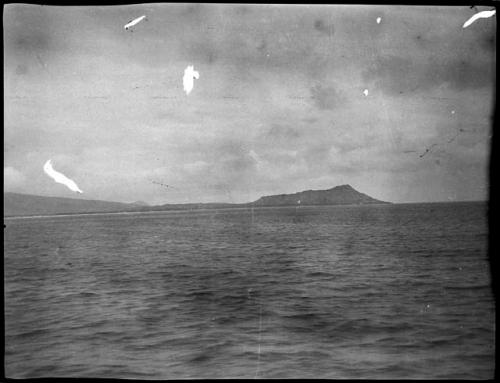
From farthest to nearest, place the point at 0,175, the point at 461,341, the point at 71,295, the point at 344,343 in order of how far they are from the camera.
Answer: the point at 71,295 → the point at 344,343 → the point at 461,341 → the point at 0,175

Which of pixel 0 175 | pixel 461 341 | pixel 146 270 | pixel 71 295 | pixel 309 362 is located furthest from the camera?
pixel 146 270

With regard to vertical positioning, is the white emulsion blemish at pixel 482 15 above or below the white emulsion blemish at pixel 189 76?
above

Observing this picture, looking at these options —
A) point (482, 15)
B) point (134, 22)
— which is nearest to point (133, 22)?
point (134, 22)

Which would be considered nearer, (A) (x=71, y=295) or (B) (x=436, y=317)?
(B) (x=436, y=317)

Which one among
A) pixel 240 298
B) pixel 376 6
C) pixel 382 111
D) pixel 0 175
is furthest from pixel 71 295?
pixel 376 6

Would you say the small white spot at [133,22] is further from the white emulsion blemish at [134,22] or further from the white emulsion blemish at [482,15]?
the white emulsion blemish at [482,15]

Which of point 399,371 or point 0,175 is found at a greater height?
point 0,175

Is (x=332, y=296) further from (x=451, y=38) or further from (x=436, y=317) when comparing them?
(x=451, y=38)

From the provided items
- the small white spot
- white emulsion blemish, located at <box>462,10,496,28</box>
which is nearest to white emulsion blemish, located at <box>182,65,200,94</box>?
the small white spot

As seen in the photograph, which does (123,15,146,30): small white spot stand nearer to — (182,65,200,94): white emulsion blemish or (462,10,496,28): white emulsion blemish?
(182,65,200,94): white emulsion blemish

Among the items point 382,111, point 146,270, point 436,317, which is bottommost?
point 146,270

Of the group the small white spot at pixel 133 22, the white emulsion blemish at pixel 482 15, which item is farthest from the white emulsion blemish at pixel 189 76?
the white emulsion blemish at pixel 482 15
